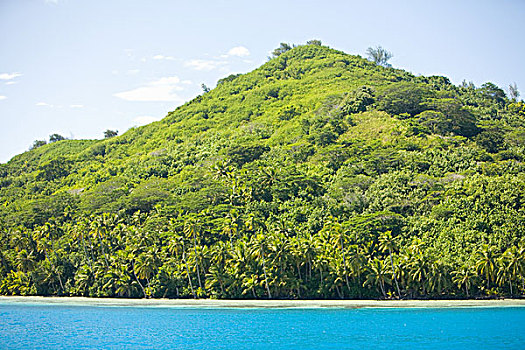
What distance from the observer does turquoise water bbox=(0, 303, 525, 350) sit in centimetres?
3722

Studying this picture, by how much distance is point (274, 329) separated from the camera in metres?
42.0

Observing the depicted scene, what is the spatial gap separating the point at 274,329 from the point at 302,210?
88.3 feet

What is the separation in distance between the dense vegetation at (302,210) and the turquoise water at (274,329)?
5.80m

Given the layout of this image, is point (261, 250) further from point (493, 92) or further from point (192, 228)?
point (493, 92)

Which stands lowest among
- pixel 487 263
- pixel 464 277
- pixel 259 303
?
pixel 259 303

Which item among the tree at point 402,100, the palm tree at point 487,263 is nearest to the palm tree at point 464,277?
the palm tree at point 487,263

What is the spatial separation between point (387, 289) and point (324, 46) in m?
123

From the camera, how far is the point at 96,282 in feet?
212

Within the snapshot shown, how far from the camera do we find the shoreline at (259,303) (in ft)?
160

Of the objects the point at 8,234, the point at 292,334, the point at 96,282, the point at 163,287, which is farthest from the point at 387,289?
the point at 8,234

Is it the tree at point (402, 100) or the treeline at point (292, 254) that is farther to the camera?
the tree at point (402, 100)

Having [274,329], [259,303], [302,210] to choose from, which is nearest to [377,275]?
[259,303]

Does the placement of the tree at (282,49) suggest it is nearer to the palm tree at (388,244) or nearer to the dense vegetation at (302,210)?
the dense vegetation at (302,210)

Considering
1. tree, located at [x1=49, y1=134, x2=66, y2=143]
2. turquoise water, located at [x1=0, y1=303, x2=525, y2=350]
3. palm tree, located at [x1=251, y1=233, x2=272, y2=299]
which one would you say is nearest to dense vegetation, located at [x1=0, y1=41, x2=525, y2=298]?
palm tree, located at [x1=251, y1=233, x2=272, y2=299]
